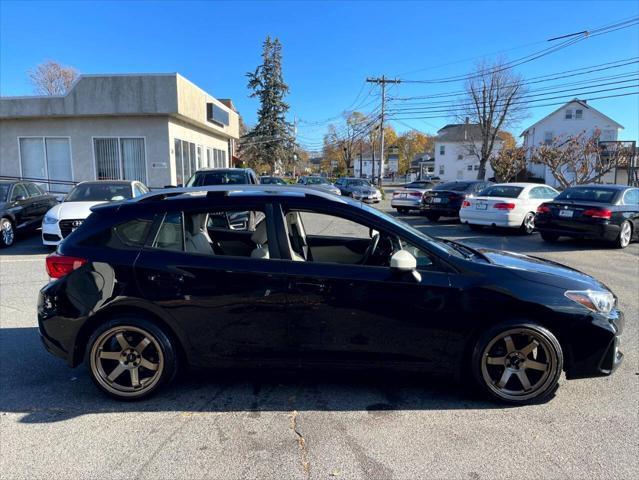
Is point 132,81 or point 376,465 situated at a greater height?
point 132,81

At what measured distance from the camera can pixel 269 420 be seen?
10.4 ft

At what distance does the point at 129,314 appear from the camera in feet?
11.1

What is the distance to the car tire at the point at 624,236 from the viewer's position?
10.3 m

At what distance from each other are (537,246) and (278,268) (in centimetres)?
943

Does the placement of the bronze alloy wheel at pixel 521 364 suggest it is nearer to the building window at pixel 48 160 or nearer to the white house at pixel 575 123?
the building window at pixel 48 160

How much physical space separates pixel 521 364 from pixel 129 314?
301cm

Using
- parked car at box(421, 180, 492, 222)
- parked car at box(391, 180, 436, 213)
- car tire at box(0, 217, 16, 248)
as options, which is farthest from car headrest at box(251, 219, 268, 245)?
parked car at box(391, 180, 436, 213)

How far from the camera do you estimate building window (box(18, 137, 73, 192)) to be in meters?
18.5

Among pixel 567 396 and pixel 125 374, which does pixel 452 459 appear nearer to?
pixel 567 396

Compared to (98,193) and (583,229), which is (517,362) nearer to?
(583,229)

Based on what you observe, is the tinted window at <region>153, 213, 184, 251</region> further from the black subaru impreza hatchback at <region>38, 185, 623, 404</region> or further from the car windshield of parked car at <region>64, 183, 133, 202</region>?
the car windshield of parked car at <region>64, 183, 133, 202</region>

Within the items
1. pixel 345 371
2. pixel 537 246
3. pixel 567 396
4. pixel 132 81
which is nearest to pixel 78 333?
pixel 345 371

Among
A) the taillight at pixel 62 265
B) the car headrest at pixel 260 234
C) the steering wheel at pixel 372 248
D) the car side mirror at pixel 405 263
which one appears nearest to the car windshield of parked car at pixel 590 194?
the steering wheel at pixel 372 248

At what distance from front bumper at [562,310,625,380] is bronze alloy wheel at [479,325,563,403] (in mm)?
151
